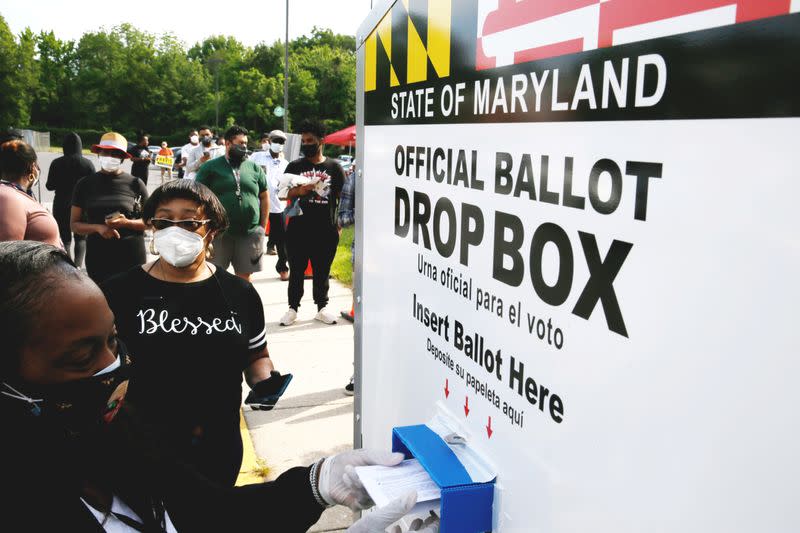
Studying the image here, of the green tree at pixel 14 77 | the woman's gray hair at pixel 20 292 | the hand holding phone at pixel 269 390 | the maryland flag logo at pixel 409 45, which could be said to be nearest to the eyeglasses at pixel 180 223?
the hand holding phone at pixel 269 390

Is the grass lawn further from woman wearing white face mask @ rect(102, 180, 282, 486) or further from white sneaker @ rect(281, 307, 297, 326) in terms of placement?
woman wearing white face mask @ rect(102, 180, 282, 486)

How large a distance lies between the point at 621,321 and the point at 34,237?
3.93 metres

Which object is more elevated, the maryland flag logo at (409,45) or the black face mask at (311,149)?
the maryland flag logo at (409,45)

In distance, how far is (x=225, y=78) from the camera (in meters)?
83.2

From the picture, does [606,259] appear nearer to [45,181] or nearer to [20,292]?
[20,292]

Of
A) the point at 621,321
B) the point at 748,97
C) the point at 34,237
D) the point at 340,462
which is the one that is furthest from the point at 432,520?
the point at 34,237

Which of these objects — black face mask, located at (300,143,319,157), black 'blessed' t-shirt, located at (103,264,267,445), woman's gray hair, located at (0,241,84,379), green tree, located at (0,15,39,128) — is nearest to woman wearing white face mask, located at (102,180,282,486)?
black 'blessed' t-shirt, located at (103,264,267,445)

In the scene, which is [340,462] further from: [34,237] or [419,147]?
[34,237]

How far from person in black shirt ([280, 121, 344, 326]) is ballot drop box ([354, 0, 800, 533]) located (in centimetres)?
461

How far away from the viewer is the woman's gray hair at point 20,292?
126 cm

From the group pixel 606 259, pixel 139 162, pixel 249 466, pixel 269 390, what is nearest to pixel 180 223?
pixel 269 390

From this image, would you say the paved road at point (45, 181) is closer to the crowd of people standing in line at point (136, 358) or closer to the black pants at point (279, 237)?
the black pants at point (279, 237)

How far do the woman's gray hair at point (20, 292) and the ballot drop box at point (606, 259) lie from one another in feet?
2.96

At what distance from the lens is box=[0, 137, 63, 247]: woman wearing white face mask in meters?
3.94
